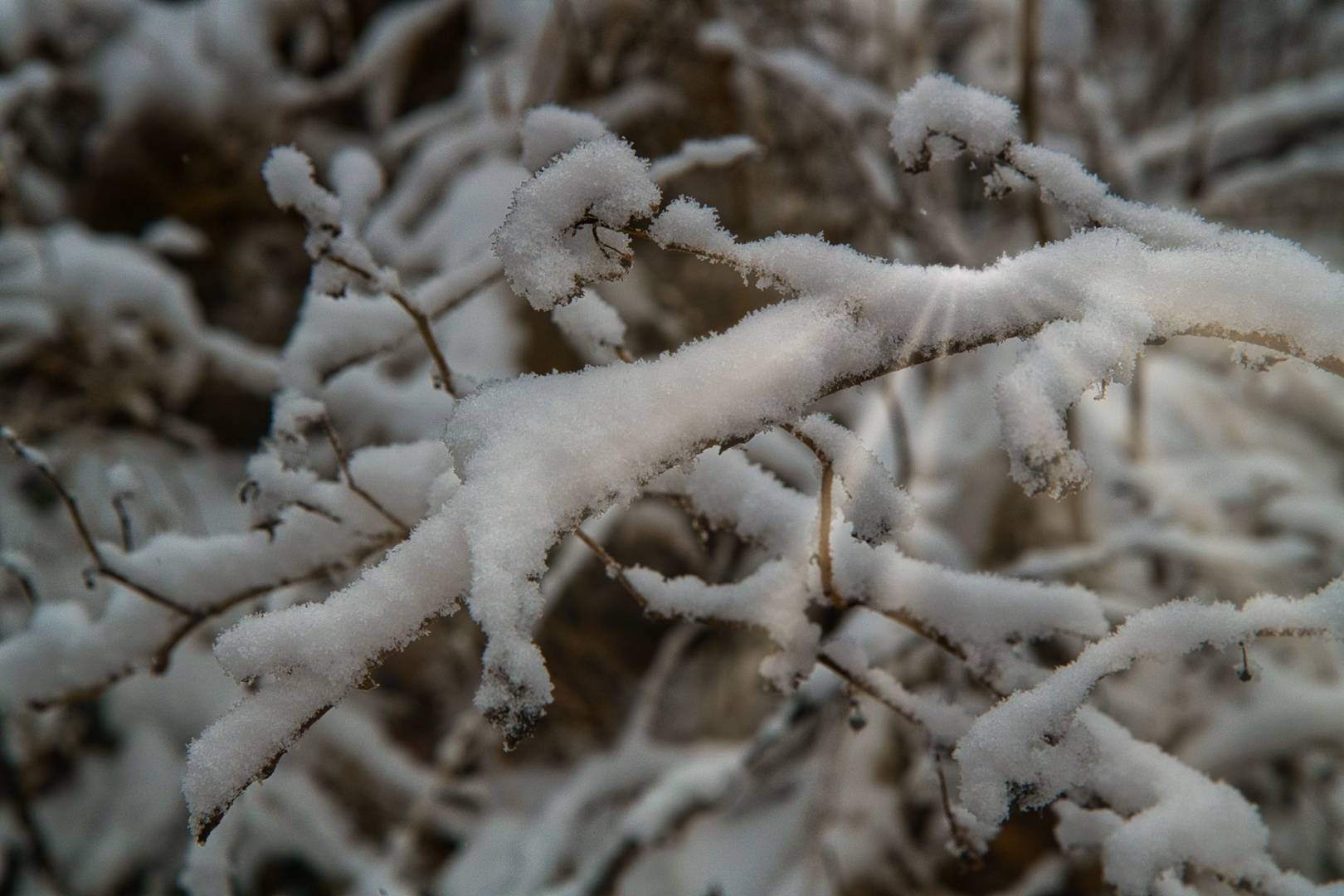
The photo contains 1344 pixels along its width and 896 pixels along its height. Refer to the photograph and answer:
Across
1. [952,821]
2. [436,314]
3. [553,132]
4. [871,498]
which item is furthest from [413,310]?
[952,821]

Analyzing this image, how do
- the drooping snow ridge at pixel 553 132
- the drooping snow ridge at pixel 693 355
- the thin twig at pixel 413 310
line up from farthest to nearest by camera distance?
the thin twig at pixel 413 310, the drooping snow ridge at pixel 553 132, the drooping snow ridge at pixel 693 355

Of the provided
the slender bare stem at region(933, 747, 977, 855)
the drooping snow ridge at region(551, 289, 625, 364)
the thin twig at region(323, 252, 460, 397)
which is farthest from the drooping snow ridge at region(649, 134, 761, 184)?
the slender bare stem at region(933, 747, 977, 855)

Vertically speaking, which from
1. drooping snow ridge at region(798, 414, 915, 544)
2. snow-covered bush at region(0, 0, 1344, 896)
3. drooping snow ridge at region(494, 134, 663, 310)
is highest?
drooping snow ridge at region(494, 134, 663, 310)

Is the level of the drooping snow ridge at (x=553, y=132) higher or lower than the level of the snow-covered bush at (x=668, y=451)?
higher

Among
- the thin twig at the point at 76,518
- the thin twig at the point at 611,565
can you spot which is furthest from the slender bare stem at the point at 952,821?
the thin twig at the point at 76,518

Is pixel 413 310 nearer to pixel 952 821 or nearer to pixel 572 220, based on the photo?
pixel 572 220

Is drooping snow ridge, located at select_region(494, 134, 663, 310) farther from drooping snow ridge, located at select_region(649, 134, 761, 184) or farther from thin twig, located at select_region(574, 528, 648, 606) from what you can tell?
drooping snow ridge, located at select_region(649, 134, 761, 184)

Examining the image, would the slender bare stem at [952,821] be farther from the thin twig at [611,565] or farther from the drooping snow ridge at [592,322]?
the drooping snow ridge at [592,322]

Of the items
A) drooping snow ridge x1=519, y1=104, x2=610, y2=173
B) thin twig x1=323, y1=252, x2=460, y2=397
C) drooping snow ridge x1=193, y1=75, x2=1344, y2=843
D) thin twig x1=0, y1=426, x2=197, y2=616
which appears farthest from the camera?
thin twig x1=0, y1=426, x2=197, y2=616

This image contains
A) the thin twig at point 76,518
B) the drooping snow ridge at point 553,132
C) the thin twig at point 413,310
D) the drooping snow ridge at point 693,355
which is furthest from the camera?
the thin twig at point 76,518
